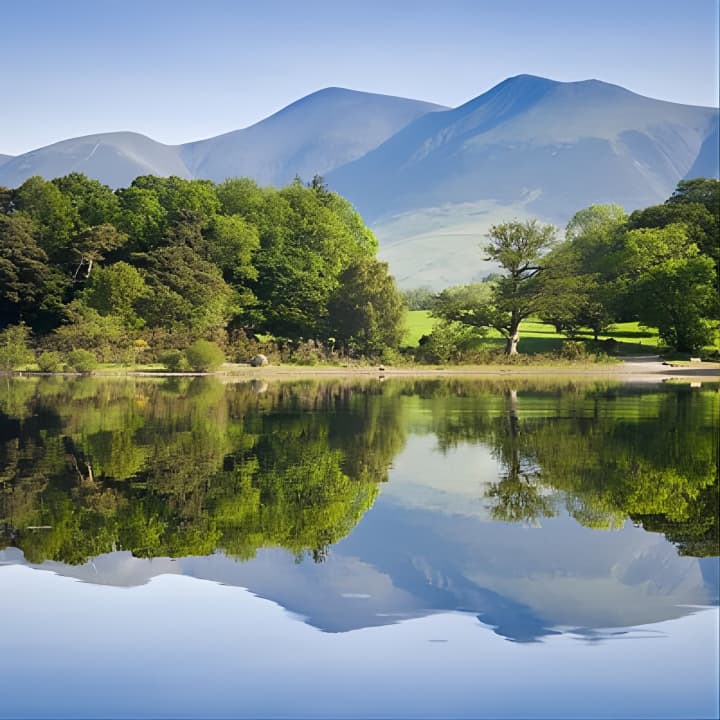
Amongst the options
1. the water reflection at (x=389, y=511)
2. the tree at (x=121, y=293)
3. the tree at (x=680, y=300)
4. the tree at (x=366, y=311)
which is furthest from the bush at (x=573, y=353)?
the water reflection at (x=389, y=511)

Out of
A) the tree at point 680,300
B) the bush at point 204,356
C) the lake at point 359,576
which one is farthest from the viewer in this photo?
the tree at point 680,300

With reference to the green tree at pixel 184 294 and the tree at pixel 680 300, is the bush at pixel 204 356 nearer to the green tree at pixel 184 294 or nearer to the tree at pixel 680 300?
the green tree at pixel 184 294

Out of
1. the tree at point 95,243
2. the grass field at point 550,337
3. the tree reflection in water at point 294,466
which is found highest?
the tree at point 95,243

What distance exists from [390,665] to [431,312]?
4888 cm

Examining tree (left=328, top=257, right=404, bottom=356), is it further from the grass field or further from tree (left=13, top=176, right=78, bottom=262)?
tree (left=13, top=176, right=78, bottom=262)

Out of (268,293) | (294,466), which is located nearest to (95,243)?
(268,293)

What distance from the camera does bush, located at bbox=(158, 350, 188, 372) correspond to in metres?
46.8

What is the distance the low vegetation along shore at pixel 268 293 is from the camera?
51.1 metres

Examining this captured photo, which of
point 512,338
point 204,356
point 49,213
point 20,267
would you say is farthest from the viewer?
point 49,213

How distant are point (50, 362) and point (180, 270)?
9363 mm

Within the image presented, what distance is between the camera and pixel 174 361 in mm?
47312

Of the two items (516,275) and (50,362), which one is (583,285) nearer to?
(516,275)

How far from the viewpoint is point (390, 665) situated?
667 centimetres

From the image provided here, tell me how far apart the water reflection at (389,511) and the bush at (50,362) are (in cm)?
2459
